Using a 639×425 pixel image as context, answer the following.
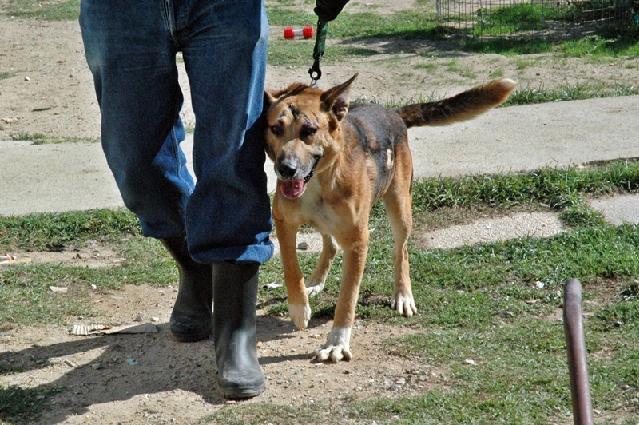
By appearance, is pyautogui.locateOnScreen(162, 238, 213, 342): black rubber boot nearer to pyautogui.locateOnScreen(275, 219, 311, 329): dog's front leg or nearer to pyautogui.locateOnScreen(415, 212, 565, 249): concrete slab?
pyautogui.locateOnScreen(275, 219, 311, 329): dog's front leg

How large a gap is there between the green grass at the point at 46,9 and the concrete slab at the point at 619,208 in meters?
9.55

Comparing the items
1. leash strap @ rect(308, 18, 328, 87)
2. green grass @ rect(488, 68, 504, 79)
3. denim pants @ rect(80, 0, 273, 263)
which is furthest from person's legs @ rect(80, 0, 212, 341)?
green grass @ rect(488, 68, 504, 79)

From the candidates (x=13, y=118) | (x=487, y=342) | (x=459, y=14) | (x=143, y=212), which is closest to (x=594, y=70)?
(x=459, y=14)

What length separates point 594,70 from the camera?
9727 mm

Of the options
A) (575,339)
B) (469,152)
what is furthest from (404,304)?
(575,339)

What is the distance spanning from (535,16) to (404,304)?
864 centimetres

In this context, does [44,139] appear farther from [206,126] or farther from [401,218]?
[206,126]

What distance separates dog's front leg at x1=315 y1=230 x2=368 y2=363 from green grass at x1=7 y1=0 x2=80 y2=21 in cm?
1045

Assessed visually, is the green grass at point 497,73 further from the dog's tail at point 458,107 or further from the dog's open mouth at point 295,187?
the dog's open mouth at point 295,187

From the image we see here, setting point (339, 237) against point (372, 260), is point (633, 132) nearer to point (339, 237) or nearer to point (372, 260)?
point (372, 260)

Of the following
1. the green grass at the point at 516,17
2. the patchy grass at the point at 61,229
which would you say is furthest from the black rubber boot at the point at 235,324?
the green grass at the point at 516,17

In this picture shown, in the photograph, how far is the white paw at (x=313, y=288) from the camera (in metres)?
5.35

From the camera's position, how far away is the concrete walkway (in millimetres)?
6832

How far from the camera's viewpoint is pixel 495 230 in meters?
6.17
